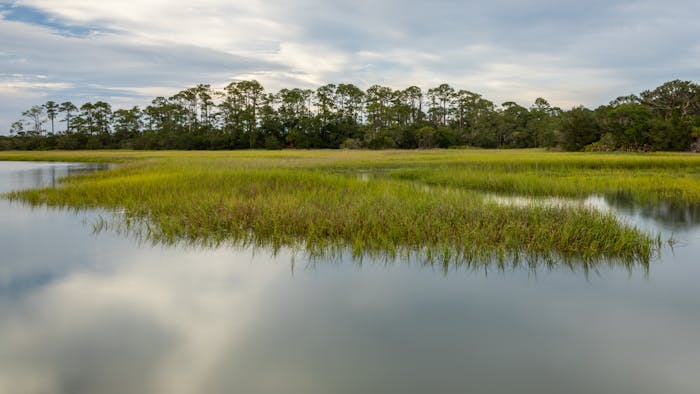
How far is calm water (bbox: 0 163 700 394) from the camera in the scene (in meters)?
4.32

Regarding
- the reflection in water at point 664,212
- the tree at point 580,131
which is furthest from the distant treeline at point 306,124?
the reflection in water at point 664,212

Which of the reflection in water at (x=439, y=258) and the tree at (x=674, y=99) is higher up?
the tree at (x=674, y=99)

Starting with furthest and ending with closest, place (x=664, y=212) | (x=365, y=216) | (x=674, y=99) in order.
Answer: (x=674, y=99), (x=664, y=212), (x=365, y=216)

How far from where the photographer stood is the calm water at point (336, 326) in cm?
432

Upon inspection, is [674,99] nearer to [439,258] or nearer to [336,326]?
[439,258]

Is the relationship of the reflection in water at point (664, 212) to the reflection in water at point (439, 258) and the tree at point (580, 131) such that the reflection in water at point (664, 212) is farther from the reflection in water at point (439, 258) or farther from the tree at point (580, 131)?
the tree at point (580, 131)

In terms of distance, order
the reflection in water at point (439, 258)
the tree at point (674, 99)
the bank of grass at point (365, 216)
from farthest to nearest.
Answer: the tree at point (674, 99)
the bank of grass at point (365, 216)
the reflection in water at point (439, 258)

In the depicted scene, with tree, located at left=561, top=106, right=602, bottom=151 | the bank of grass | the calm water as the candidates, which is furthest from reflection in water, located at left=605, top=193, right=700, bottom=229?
tree, located at left=561, top=106, right=602, bottom=151

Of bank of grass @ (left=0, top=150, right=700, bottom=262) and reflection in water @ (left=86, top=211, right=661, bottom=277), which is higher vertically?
bank of grass @ (left=0, top=150, right=700, bottom=262)

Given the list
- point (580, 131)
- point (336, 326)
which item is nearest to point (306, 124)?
point (580, 131)

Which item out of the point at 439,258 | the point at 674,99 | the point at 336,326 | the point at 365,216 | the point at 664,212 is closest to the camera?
the point at 336,326

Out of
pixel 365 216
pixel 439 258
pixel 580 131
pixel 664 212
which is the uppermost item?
pixel 580 131

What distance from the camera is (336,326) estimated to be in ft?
17.9

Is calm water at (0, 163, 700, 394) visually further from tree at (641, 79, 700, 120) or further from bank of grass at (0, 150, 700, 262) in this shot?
tree at (641, 79, 700, 120)
